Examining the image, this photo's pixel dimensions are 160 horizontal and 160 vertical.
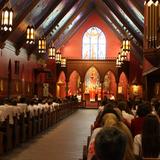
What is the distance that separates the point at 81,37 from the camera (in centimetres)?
4078

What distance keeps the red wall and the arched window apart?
47 cm

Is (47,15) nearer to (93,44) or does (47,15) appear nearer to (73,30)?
(73,30)

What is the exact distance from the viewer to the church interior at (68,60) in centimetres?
1454

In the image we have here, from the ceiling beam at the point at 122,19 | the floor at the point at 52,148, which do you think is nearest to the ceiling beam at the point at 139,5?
the ceiling beam at the point at 122,19

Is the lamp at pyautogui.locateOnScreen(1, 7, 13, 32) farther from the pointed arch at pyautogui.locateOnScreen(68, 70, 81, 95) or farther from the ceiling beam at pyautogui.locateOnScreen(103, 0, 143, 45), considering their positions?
the pointed arch at pyautogui.locateOnScreen(68, 70, 81, 95)

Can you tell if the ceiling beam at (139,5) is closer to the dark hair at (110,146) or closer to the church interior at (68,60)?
the church interior at (68,60)

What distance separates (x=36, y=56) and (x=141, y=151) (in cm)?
2695

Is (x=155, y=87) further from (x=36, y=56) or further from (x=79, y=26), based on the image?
(x=79, y=26)

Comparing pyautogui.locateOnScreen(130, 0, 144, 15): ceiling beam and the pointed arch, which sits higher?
pyautogui.locateOnScreen(130, 0, 144, 15): ceiling beam

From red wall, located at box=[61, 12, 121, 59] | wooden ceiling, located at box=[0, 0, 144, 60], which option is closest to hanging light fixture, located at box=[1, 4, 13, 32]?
wooden ceiling, located at box=[0, 0, 144, 60]

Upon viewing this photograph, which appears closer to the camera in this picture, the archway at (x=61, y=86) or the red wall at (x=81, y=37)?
the archway at (x=61, y=86)

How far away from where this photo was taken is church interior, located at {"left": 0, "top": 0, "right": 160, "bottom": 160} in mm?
14541

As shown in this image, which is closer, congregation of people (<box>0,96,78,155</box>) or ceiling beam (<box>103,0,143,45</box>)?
congregation of people (<box>0,96,78,155</box>)

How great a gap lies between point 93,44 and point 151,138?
37046 millimetres
